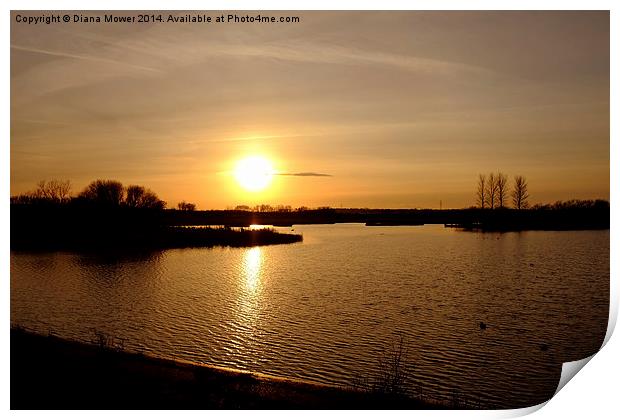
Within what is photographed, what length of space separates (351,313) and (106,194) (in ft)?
28.1

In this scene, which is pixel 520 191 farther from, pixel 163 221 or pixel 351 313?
pixel 163 221

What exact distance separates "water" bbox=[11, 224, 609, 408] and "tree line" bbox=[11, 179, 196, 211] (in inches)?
87.0

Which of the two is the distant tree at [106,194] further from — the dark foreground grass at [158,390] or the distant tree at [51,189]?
the dark foreground grass at [158,390]

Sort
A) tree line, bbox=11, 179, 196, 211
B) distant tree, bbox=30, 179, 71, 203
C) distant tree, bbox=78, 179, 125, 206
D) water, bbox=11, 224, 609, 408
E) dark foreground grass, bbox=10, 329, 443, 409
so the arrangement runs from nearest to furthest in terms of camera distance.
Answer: dark foreground grass, bbox=10, 329, 443, 409, water, bbox=11, 224, 609, 408, distant tree, bbox=30, 179, 71, 203, tree line, bbox=11, 179, 196, 211, distant tree, bbox=78, 179, 125, 206

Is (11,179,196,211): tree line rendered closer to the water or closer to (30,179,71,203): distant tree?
(30,179,71,203): distant tree

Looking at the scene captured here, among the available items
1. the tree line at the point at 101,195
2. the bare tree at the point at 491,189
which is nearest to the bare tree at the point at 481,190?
the bare tree at the point at 491,189

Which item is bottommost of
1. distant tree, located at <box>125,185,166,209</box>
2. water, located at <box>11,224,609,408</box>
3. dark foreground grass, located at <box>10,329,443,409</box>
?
water, located at <box>11,224,609,408</box>

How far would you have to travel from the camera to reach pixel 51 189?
10195 mm

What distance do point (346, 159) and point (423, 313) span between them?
3.50 meters

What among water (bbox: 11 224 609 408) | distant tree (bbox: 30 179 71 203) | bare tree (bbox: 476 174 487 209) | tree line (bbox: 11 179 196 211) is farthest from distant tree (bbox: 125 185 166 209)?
bare tree (bbox: 476 174 487 209)

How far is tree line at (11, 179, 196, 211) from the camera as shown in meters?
9.64

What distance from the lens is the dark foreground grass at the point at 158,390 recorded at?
5.29 metres
